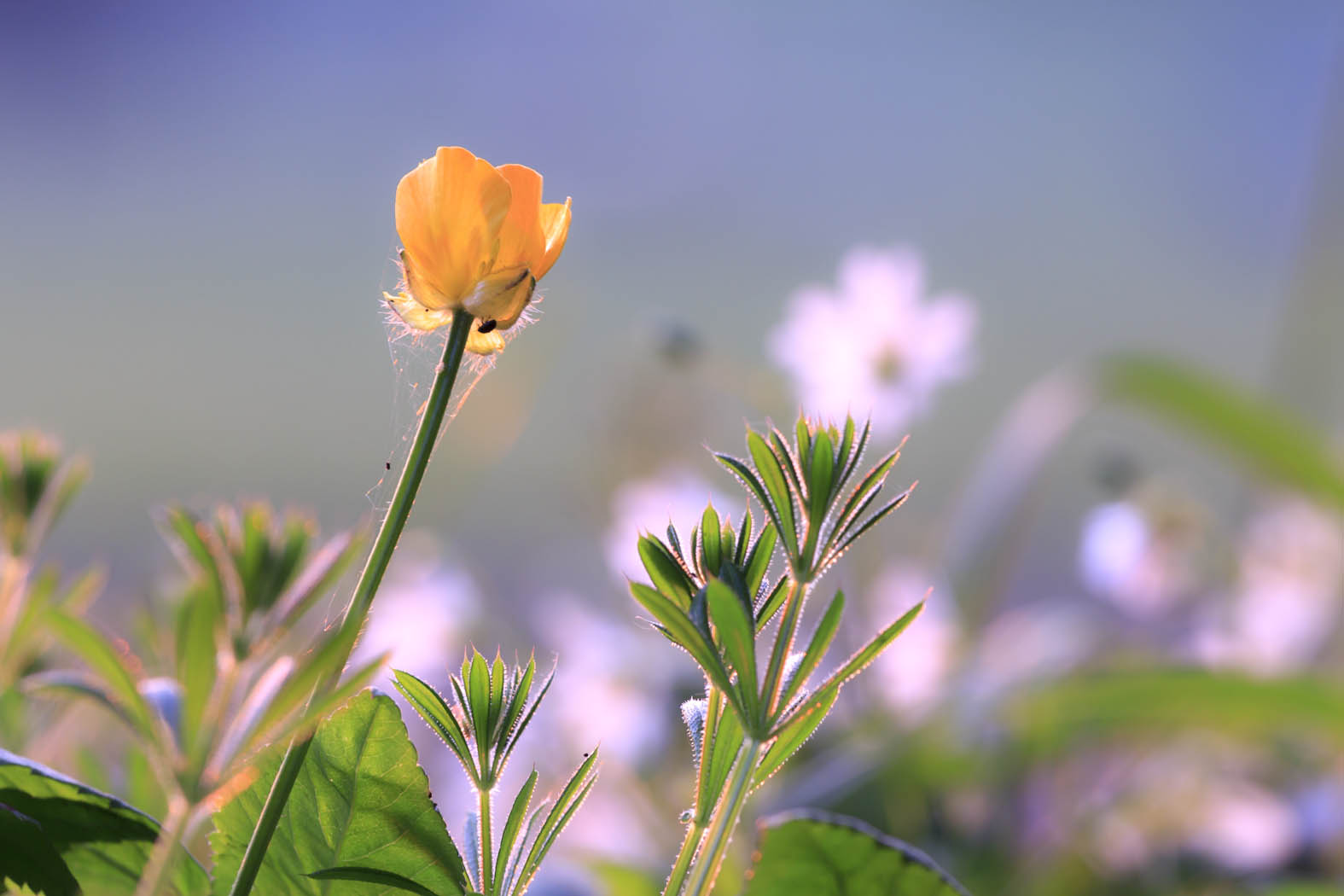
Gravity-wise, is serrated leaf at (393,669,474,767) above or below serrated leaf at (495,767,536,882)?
above

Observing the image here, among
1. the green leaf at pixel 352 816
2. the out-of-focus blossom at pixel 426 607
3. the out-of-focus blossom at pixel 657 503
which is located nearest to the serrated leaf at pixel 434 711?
the green leaf at pixel 352 816

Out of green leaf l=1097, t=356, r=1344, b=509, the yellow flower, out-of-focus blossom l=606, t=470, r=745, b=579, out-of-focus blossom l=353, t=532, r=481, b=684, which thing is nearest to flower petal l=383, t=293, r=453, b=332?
the yellow flower

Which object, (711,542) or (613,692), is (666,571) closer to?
(711,542)

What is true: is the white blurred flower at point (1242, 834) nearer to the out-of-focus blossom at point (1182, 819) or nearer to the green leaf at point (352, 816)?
the out-of-focus blossom at point (1182, 819)

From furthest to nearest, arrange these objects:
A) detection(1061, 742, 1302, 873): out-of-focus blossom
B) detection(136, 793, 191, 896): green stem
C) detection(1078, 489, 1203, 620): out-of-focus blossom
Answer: detection(1078, 489, 1203, 620): out-of-focus blossom
detection(1061, 742, 1302, 873): out-of-focus blossom
detection(136, 793, 191, 896): green stem

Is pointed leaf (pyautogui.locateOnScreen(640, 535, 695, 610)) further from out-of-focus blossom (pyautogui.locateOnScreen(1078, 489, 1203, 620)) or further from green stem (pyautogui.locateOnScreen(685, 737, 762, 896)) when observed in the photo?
out-of-focus blossom (pyautogui.locateOnScreen(1078, 489, 1203, 620))
